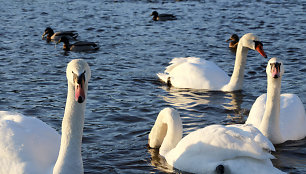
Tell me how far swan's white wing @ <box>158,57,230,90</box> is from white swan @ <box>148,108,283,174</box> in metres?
4.49

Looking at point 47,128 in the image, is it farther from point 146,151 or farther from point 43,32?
point 43,32

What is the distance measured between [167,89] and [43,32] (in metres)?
8.74

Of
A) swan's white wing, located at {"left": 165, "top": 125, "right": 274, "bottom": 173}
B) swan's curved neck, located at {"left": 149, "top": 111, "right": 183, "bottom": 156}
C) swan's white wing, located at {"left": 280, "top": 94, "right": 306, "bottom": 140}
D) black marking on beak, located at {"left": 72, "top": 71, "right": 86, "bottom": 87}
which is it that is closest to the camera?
black marking on beak, located at {"left": 72, "top": 71, "right": 86, "bottom": 87}

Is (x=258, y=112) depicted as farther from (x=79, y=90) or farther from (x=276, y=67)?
(x=79, y=90)

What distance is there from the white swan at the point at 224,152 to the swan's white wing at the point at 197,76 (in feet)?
14.7

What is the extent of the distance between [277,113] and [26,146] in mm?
3733

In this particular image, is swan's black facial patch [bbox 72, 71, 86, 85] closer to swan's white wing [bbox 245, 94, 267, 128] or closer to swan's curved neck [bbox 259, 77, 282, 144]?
swan's curved neck [bbox 259, 77, 282, 144]

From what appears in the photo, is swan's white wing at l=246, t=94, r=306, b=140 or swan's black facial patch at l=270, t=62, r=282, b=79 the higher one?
swan's black facial patch at l=270, t=62, r=282, b=79

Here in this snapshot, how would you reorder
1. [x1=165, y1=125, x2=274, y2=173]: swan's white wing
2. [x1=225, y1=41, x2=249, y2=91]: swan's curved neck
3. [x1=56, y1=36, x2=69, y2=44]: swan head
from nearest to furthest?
[x1=165, y1=125, x2=274, y2=173]: swan's white wing → [x1=225, y1=41, x2=249, y2=91]: swan's curved neck → [x1=56, y1=36, x2=69, y2=44]: swan head

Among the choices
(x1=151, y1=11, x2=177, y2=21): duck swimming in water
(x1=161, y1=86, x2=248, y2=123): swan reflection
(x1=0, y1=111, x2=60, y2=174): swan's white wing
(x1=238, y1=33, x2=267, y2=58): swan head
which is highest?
(x1=238, y1=33, x2=267, y2=58): swan head

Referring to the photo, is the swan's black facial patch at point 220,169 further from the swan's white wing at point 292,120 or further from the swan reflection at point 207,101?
the swan reflection at point 207,101

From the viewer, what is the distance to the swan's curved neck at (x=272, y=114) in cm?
812

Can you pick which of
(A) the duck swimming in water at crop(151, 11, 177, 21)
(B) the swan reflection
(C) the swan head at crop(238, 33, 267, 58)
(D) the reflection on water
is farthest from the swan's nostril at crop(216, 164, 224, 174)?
(A) the duck swimming in water at crop(151, 11, 177, 21)

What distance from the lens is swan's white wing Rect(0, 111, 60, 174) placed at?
5992mm
